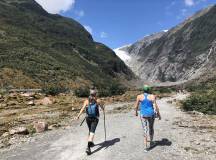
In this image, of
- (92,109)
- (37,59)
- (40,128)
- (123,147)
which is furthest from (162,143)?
(37,59)

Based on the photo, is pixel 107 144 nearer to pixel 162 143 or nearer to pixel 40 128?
pixel 162 143

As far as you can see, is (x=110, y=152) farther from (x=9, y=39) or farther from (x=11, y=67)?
(x=9, y=39)

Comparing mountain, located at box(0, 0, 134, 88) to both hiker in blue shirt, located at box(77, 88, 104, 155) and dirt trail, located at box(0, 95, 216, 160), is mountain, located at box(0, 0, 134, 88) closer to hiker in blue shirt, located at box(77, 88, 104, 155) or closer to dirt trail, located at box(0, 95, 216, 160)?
dirt trail, located at box(0, 95, 216, 160)

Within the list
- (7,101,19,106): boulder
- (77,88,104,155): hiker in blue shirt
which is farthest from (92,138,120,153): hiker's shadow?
(7,101,19,106): boulder

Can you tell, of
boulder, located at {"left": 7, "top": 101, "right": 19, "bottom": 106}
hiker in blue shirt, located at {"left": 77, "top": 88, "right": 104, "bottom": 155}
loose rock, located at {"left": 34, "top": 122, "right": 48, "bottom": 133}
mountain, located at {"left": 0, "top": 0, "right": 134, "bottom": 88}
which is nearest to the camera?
hiker in blue shirt, located at {"left": 77, "top": 88, "right": 104, "bottom": 155}

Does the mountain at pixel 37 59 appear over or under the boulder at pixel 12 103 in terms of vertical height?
over

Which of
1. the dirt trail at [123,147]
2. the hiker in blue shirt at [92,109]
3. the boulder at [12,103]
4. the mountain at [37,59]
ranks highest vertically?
the mountain at [37,59]

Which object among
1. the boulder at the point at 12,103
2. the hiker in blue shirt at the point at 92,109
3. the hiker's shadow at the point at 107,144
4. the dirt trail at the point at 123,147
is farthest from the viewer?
the boulder at the point at 12,103

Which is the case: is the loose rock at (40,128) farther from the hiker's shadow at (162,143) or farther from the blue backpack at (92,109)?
the blue backpack at (92,109)

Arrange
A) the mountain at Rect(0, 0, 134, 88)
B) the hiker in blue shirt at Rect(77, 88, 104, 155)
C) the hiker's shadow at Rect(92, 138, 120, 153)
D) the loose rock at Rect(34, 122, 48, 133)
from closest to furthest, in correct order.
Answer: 1. the hiker in blue shirt at Rect(77, 88, 104, 155)
2. the hiker's shadow at Rect(92, 138, 120, 153)
3. the loose rock at Rect(34, 122, 48, 133)
4. the mountain at Rect(0, 0, 134, 88)

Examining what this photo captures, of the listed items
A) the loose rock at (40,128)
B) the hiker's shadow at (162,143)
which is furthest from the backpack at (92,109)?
the loose rock at (40,128)

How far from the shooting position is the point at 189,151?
14789 millimetres

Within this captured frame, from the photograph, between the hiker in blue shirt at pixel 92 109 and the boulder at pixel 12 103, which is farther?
the boulder at pixel 12 103

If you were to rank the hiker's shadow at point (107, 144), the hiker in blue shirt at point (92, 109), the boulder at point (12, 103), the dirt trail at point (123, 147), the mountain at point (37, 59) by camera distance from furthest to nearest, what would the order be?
the mountain at point (37, 59)
the boulder at point (12, 103)
the hiker's shadow at point (107, 144)
the hiker in blue shirt at point (92, 109)
the dirt trail at point (123, 147)
